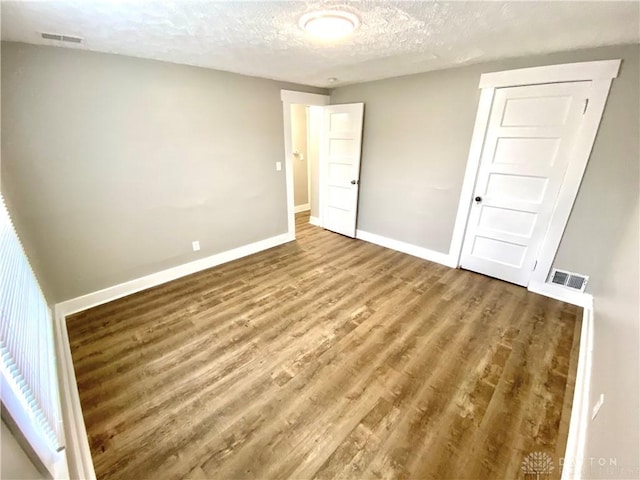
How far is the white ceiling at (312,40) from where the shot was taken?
1484mm

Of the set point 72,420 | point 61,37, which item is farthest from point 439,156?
point 72,420

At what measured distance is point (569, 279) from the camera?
105 inches

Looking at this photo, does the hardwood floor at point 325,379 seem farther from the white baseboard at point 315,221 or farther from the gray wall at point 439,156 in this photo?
the white baseboard at point 315,221

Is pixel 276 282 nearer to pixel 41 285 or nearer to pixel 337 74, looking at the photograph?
pixel 41 285

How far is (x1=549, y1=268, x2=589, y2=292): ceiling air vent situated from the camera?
2.61 m

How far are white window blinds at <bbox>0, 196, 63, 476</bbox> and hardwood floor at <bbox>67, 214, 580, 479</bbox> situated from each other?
1.14ft

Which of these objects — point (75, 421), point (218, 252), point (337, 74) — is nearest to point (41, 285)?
point (75, 421)

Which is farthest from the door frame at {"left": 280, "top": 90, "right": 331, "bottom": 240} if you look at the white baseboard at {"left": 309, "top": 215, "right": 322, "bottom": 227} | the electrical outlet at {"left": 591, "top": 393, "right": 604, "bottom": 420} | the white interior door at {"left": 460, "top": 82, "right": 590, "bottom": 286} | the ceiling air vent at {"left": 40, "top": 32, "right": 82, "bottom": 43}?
the electrical outlet at {"left": 591, "top": 393, "right": 604, "bottom": 420}

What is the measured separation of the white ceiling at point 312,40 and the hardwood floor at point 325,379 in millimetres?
2222

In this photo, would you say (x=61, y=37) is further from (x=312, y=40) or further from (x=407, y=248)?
(x=407, y=248)

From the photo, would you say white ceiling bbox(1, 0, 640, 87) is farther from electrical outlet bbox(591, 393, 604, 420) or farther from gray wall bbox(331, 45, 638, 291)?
electrical outlet bbox(591, 393, 604, 420)

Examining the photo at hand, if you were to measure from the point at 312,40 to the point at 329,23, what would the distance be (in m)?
0.39

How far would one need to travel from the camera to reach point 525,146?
2.64 meters

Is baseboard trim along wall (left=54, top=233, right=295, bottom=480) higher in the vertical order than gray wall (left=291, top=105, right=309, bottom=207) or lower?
lower
